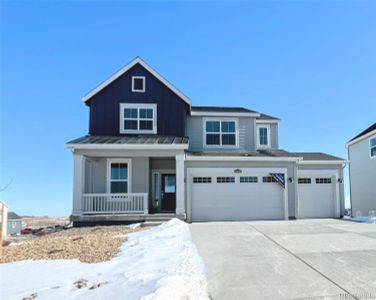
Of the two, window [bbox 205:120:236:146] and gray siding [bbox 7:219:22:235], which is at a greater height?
window [bbox 205:120:236:146]

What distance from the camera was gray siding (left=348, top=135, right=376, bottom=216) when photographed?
19266 millimetres

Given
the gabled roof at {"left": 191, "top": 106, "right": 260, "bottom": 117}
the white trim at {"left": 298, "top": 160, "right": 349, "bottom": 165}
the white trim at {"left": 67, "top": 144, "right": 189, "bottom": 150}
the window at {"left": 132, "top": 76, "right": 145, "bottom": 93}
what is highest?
the window at {"left": 132, "top": 76, "right": 145, "bottom": 93}

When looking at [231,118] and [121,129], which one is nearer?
[121,129]

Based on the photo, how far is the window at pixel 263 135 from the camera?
19.9m

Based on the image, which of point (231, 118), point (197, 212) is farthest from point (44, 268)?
point (231, 118)

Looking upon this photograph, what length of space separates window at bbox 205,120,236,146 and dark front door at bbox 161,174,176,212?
9.55 feet

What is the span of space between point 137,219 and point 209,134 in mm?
6468

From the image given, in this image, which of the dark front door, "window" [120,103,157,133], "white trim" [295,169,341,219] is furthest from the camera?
the dark front door

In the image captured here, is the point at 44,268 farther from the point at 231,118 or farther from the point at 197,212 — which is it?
the point at 231,118

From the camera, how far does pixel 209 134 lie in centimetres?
1731

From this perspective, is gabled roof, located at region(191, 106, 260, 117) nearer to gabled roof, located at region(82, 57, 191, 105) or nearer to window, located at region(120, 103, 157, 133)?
gabled roof, located at region(82, 57, 191, 105)

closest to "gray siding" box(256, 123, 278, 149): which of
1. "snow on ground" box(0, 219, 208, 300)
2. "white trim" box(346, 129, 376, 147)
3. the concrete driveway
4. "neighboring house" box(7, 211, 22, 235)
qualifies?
"white trim" box(346, 129, 376, 147)

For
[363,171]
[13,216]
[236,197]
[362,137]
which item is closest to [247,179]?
[236,197]

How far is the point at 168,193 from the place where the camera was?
645 inches
